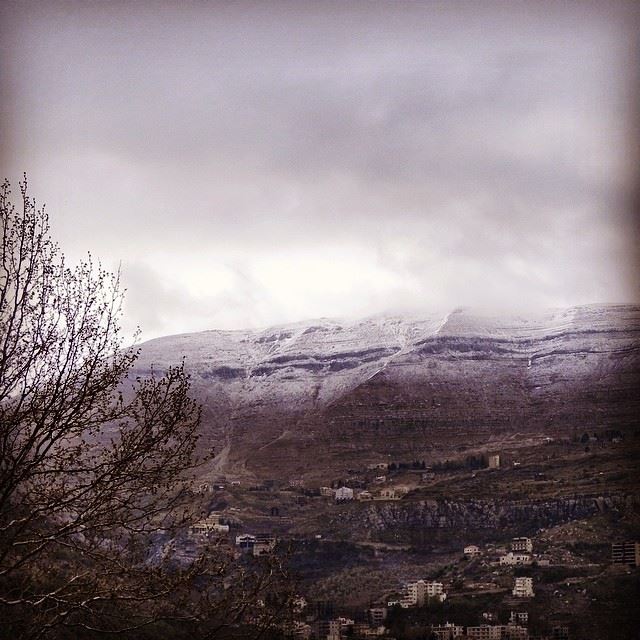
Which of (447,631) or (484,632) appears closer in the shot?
(447,631)

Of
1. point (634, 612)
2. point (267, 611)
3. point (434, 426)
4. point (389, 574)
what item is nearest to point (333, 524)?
point (389, 574)

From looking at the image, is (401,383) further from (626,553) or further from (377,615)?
(377,615)

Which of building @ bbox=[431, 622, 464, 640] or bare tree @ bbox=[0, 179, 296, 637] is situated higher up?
bare tree @ bbox=[0, 179, 296, 637]

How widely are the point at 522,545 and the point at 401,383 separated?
33.2ft

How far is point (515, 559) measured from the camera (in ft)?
67.4

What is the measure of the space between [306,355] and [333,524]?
34.3 feet

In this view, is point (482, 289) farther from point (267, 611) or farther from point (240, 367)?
point (267, 611)

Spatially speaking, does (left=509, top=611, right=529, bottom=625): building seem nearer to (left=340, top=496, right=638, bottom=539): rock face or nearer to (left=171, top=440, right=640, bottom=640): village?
(left=171, top=440, right=640, bottom=640): village

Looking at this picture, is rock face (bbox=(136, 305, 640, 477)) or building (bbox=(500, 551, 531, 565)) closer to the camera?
building (bbox=(500, 551, 531, 565))

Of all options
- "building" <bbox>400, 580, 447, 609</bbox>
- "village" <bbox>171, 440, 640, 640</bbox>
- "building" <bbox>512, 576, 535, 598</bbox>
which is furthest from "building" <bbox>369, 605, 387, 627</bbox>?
"building" <bbox>512, 576, 535, 598</bbox>

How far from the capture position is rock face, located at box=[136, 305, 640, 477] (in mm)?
26766

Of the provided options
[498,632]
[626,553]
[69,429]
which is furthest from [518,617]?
[69,429]

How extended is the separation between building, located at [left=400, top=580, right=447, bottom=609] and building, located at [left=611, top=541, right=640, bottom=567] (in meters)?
3.26

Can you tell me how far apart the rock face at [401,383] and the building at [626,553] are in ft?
19.0
